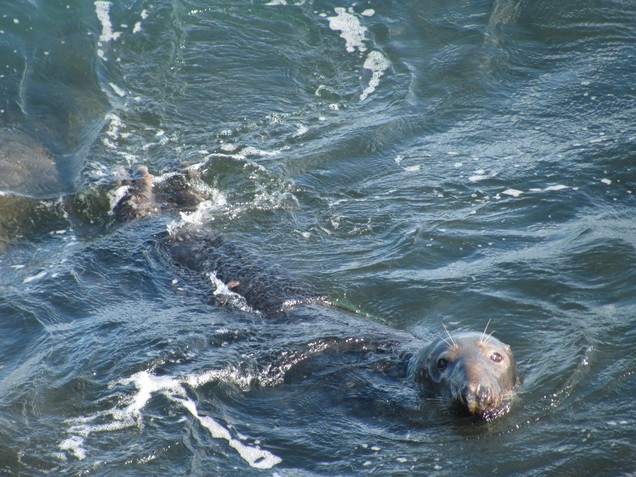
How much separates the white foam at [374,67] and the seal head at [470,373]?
19.4 ft

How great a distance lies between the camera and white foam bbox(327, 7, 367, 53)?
39.0ft

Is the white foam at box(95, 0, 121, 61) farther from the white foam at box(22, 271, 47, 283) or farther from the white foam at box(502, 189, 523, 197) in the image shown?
the white foam at box(502, 189, 523, 197)

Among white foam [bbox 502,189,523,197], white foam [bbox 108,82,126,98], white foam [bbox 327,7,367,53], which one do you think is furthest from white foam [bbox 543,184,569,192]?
white foam [bbox 108,82,126,98]

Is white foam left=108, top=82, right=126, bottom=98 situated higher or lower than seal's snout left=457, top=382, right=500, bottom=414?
higher

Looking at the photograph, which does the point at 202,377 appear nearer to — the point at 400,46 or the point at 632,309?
the point at 632,309

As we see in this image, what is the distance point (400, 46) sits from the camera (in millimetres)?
11805

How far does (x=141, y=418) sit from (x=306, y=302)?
185cm

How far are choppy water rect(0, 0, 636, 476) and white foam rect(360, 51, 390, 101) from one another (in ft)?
0.23

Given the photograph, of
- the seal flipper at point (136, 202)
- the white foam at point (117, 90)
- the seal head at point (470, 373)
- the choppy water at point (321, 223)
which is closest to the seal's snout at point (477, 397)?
the seal head at point (470, 373)

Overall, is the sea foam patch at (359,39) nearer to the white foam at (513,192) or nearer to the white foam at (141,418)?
the white foam at (513,192)

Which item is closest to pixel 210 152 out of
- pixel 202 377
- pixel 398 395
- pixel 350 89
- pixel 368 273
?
pixel 350 89

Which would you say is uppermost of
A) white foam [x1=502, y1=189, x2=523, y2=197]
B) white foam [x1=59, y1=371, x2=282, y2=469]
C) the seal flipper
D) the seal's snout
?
the seal flipper

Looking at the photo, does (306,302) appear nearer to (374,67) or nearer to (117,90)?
(374,67)

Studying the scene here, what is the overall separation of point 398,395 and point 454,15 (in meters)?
8.65
